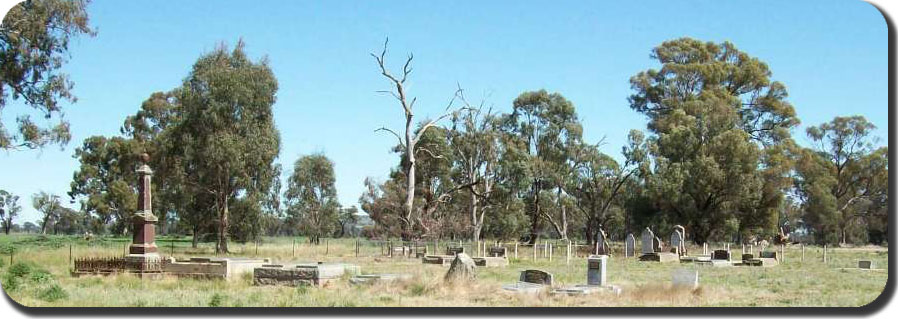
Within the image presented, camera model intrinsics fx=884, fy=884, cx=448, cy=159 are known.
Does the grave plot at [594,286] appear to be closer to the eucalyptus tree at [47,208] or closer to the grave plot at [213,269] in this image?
the grave plot at [213,269]

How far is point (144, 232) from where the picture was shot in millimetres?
24906

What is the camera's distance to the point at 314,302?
16.2m

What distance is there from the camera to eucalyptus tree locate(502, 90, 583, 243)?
54281 mm

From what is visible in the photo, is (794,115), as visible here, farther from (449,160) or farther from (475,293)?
(475,293)

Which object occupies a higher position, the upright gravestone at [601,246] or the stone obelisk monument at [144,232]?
the stone obelisk monument at [144,232]

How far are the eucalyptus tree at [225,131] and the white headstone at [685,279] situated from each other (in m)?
29.0

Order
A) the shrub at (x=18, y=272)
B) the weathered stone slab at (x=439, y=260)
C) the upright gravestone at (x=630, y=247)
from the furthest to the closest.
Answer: the upright gravestone at (x=630, y=247)
the weathered stone slab at (x=439, y=260)
the shrub at (x=18, y=272)

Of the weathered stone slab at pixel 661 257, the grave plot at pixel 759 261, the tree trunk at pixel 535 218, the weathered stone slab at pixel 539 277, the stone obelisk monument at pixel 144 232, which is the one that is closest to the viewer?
the weathered stone slab at pixel 539 277

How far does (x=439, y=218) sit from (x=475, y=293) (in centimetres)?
3751

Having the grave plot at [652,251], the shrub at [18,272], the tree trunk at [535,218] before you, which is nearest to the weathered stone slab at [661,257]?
the grave plot at [652,251]

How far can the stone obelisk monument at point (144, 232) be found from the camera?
2412 centimetres

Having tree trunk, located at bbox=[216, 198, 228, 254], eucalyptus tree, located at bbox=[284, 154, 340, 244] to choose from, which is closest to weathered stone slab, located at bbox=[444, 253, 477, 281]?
tree trunk, located at bbox=[216, 198, 228, 254]

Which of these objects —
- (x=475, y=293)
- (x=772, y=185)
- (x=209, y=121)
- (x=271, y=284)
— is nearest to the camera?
(x=475, y=293)

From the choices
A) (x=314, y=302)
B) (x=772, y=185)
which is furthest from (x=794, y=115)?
(x=314, y=302)
